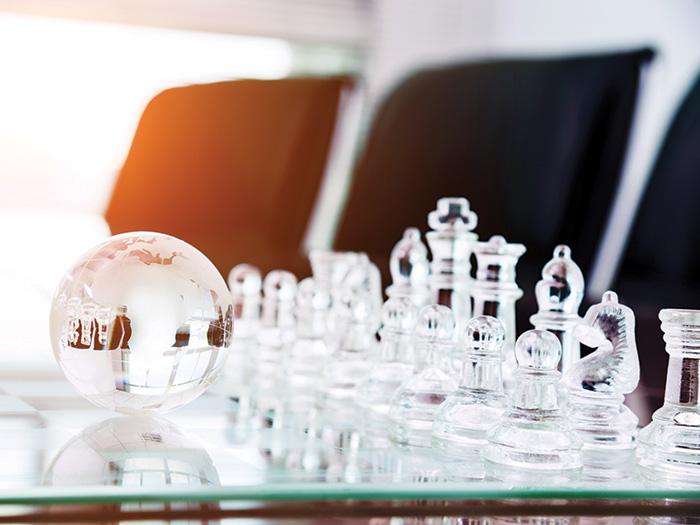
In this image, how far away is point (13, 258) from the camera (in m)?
2.79

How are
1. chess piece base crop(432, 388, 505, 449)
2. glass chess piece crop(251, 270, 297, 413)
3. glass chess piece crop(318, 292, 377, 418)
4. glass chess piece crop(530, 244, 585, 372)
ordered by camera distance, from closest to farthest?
chess piece base crop(432, 388, 505, 449)
glass chess piece crop(530, 244, 585, 372)
glass chess piece crop(318, 292, 377, 418)
glass chess piece crop(251, 270, 297, 413)

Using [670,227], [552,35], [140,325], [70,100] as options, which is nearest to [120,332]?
[140,325]

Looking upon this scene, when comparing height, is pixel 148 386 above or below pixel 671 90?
below

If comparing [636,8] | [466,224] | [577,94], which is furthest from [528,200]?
[636,8]

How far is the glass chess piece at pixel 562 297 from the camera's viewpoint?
0.98 metres

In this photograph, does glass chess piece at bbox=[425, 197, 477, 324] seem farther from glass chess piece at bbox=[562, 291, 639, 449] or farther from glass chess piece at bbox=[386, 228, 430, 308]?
glass chess piece at bbox=[562, 291, 639, 449]

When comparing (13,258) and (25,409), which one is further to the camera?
(13,258)

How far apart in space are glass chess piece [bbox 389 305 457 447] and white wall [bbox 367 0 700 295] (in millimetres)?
3010

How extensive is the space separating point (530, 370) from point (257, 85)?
2594 mm

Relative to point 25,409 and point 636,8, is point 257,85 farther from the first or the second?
point 25,409

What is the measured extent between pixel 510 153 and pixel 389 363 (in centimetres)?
148

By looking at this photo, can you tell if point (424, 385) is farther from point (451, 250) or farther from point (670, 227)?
point (670, 227)

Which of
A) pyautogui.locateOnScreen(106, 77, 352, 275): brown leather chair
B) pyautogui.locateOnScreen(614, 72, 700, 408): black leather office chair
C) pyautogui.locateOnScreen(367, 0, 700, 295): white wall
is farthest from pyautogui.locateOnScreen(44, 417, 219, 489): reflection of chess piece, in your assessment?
pyautogui.locateOnScreen(367, 0, 700, 295): white wall

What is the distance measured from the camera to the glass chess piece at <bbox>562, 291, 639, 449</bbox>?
35.4 inches
